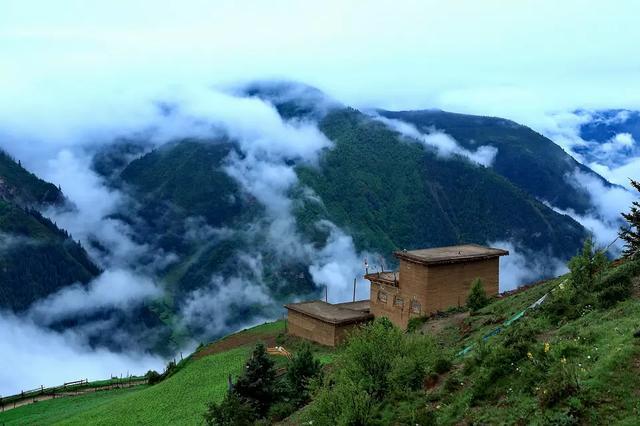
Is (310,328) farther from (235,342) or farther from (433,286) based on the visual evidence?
(433,286)

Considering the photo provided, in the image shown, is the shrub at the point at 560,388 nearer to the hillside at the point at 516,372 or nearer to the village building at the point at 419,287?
the hillside at the point at 516,372

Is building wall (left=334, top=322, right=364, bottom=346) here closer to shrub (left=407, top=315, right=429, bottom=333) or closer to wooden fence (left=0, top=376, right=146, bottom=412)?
shrub (left=407, top=315, right=429, bottom=333)

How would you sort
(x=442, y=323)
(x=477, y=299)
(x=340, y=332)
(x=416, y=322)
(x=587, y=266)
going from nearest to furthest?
(x=587, y=266) → (x=442, y=323) → (x=477, y=299) → (x=416, y=322) → (x=340, y=332)

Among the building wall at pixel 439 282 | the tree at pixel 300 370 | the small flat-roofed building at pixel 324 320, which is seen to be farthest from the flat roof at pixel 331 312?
the tree at pixel 300 370

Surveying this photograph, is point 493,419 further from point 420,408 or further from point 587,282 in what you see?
point 587,282

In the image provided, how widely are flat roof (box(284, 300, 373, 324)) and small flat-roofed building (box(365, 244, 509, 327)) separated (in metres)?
3.06

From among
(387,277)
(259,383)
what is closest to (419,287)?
(387,277)

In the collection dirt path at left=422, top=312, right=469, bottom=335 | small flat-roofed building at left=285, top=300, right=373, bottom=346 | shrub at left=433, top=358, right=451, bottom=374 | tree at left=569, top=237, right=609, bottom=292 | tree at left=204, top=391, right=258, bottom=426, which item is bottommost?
tree at left=204, top=391, right=258, bottom=426

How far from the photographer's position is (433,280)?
1820 inches

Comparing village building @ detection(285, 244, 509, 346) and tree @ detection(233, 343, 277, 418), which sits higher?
village building @ detection(285, 244, 509, 346)

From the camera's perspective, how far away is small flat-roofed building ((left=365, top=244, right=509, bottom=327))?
152 ft

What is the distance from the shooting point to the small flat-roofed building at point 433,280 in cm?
4625

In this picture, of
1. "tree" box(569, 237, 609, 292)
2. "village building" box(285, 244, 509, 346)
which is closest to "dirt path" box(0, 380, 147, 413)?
"village building" box(285, 244, 509, 346)

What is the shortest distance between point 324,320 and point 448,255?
1252cm
